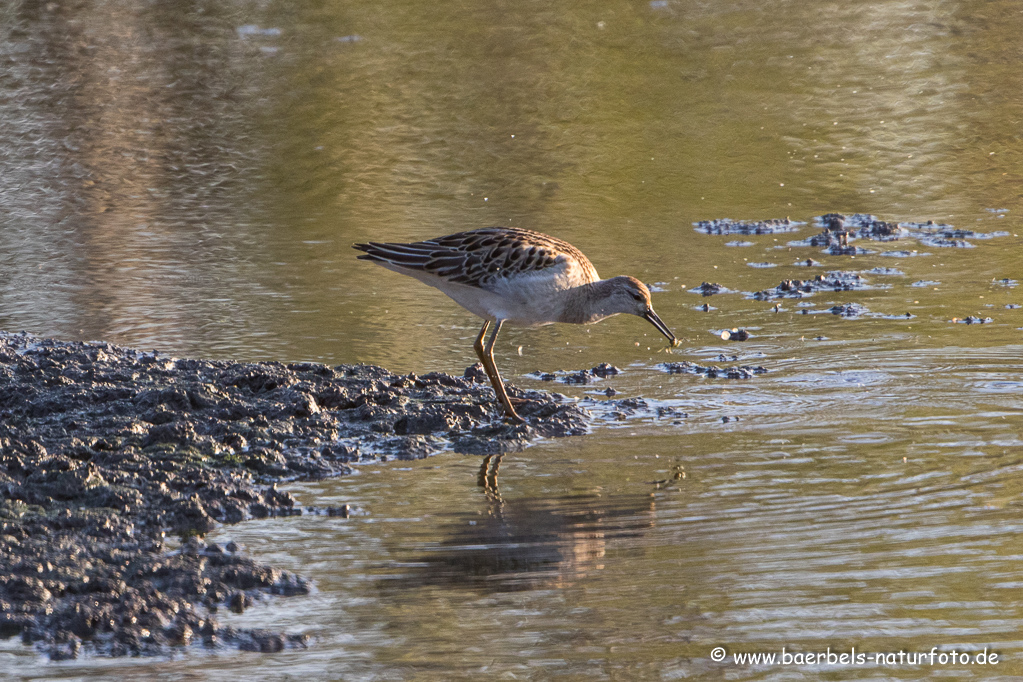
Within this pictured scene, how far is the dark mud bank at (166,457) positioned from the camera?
4.91 metres

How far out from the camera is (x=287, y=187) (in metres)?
13.0

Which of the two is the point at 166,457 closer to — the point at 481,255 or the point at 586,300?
the point at 481,255

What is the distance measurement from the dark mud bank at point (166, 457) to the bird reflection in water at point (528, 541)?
598mm

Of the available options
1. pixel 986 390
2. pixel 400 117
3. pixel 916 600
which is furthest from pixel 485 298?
pixel 400 117

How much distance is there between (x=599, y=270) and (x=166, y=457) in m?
4.26

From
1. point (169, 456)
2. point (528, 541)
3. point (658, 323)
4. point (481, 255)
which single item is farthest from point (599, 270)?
point (528, 541)

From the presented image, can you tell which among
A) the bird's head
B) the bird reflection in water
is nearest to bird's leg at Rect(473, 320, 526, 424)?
the bird's head

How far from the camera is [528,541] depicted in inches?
226

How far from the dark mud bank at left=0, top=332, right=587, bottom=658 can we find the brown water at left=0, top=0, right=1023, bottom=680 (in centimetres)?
19

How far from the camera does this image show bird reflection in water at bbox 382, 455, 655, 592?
533cm

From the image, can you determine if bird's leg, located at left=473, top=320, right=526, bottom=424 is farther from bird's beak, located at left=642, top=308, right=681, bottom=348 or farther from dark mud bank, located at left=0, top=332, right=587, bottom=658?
bird's beak, located at left=642, top=308, right=681, bottom=348

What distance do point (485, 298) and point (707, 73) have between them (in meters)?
9.76

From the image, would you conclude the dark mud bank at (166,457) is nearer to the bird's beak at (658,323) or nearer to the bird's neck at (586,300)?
the bird's neck at (586,300)

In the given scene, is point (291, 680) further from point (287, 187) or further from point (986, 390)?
point (287, 187)
